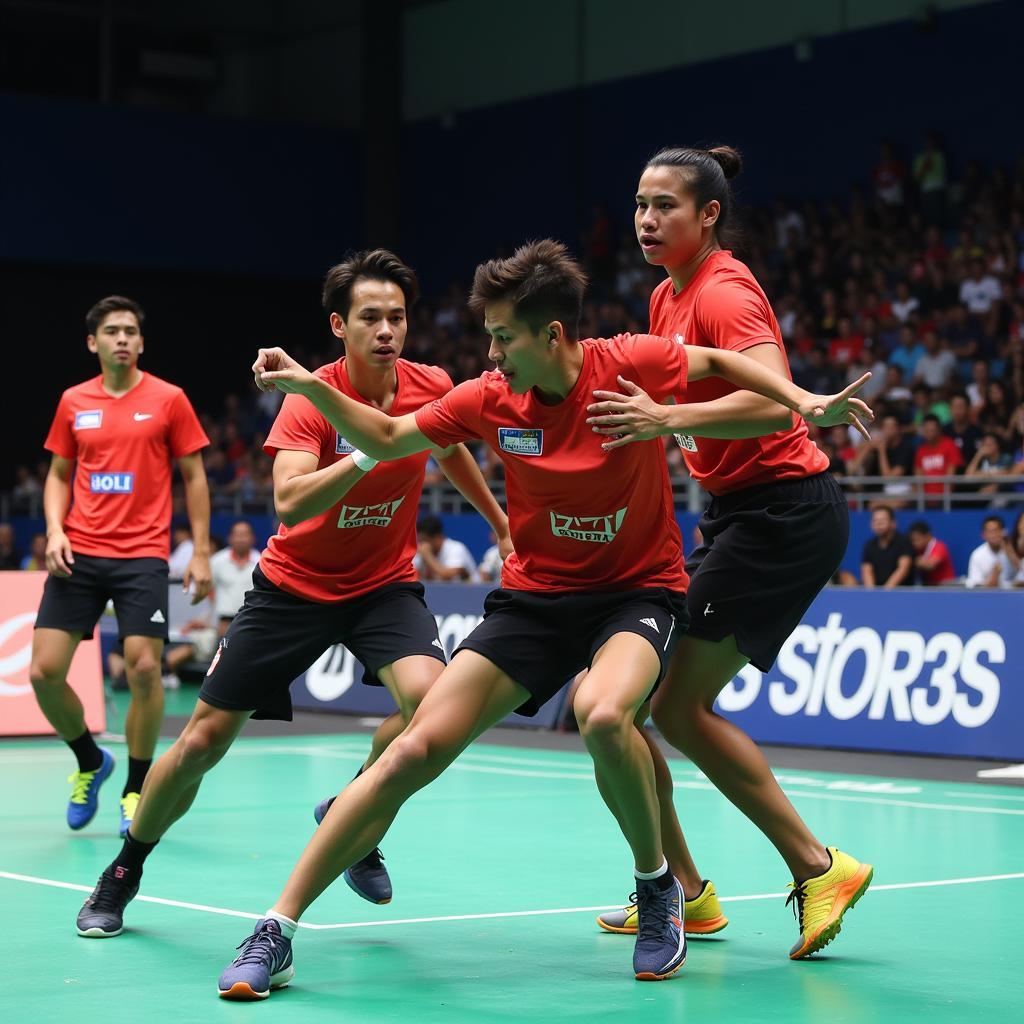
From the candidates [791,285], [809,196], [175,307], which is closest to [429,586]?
[791,285]

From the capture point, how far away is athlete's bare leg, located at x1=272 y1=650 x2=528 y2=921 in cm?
534

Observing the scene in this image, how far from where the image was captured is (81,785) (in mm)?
9055

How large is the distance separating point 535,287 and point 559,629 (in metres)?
1.07

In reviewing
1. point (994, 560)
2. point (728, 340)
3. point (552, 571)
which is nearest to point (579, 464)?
point (552, 571)

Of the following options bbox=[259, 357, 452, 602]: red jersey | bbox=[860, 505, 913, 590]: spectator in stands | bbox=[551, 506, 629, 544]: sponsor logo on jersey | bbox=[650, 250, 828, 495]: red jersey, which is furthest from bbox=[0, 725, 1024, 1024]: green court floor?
bbox=[860, 505, 913, 590]: spectator in stands

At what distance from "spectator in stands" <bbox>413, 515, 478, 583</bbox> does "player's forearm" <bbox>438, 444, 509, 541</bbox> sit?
1143cm

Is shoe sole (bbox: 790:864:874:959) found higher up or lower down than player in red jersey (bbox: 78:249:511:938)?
lower down

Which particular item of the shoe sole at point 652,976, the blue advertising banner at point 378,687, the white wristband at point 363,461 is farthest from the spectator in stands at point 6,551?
the shoe sole at point 652,976

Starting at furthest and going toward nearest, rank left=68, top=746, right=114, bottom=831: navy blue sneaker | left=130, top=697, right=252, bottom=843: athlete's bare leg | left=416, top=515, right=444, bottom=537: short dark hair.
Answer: left=416, top=515, right=444, bottom=537: short dark hair < left=68, top=746, right=114, bottom=831: navy blue sneaker < left=130, top=697, right=252, bottom=843: athlete's bare leg

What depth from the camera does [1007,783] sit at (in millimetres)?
11148

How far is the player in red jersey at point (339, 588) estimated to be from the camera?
615cm

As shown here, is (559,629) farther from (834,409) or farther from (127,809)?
(127,809)

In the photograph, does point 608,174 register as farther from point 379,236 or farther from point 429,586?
point 429,586

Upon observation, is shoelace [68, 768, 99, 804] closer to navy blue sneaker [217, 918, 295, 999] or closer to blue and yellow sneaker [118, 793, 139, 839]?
blue and yellow sneaker [118, 793, 139, 839]
